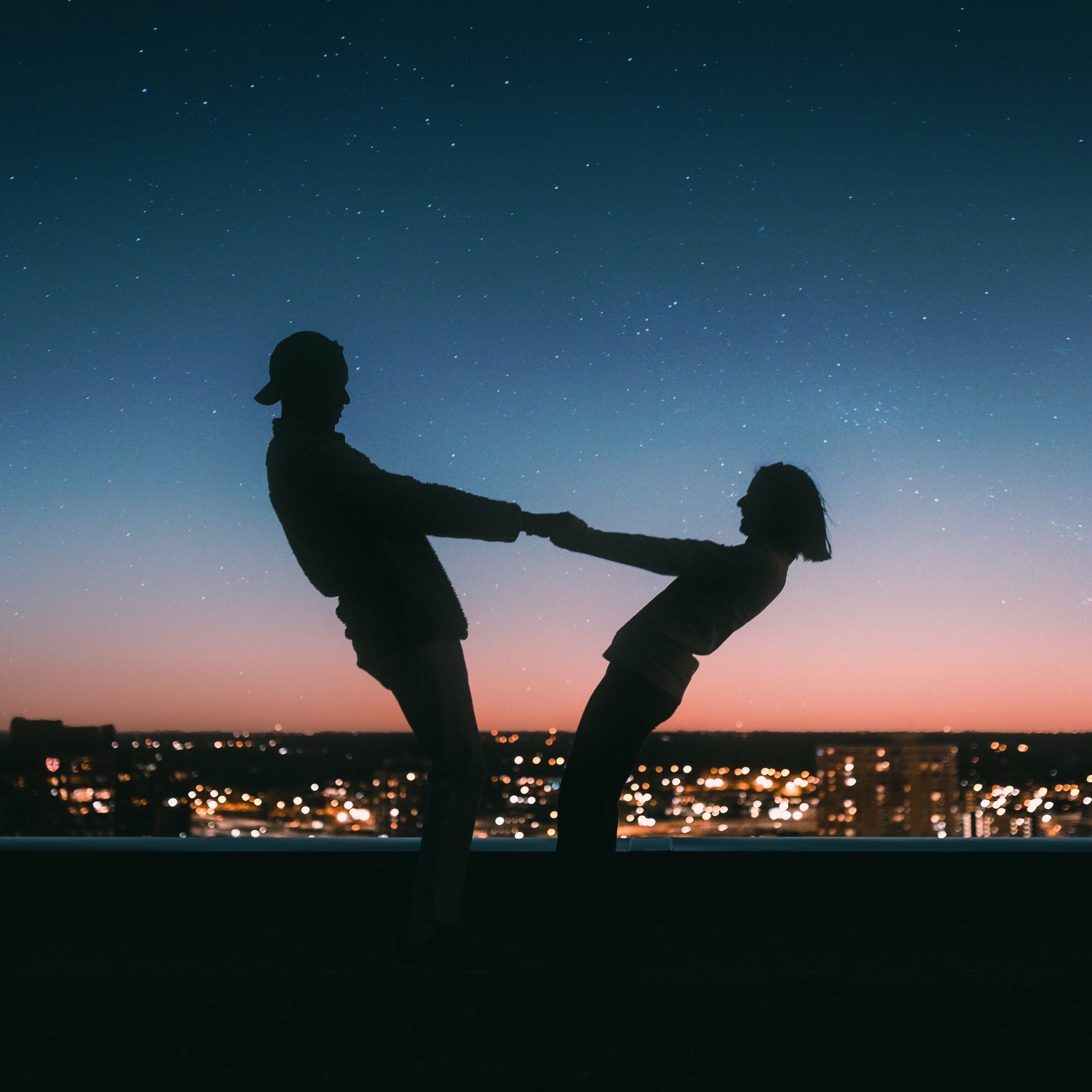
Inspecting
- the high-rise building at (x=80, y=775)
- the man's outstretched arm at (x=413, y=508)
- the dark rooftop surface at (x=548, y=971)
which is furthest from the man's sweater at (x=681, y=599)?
the high-rise building at (x=80, y=775)

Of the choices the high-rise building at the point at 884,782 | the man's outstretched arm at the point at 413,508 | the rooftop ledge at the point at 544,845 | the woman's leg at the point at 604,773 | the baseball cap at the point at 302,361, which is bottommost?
the high-rise building at the point at 884,782

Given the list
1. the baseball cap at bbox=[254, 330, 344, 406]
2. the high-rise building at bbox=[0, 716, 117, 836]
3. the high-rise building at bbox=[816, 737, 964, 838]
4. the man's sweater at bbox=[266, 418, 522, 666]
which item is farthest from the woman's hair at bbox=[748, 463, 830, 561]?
the high-rise building at bbox=[816, 737, 964, 838]

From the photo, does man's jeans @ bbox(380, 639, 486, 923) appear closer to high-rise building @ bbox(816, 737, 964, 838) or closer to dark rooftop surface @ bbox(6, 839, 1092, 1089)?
dark rooftop surface @ bbox(6, 839, 1092, 1089)

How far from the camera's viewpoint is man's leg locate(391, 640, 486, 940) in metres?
1.84

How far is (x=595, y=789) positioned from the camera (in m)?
2.01

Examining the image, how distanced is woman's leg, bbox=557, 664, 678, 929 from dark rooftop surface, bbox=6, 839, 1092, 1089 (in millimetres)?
166

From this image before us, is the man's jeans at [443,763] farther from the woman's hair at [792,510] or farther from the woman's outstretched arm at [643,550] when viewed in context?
the woman's hair at [792,510]

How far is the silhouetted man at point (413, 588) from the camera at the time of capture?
1.88 metres

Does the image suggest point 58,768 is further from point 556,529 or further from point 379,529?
point 556,529

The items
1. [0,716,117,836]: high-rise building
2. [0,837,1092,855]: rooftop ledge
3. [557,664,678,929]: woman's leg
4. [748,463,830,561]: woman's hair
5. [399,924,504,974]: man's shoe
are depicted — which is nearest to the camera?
[399,924,504,974]: man's shoe

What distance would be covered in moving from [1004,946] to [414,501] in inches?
69.9

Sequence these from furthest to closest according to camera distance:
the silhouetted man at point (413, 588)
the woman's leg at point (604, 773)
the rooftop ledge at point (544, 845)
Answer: the rooftop ledge at point (544, 845) → the woman's leg at point (604, 773) → the silhouetted man at point (413, 588)

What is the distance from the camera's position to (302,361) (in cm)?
204

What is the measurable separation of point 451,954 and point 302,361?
4.46 feet
